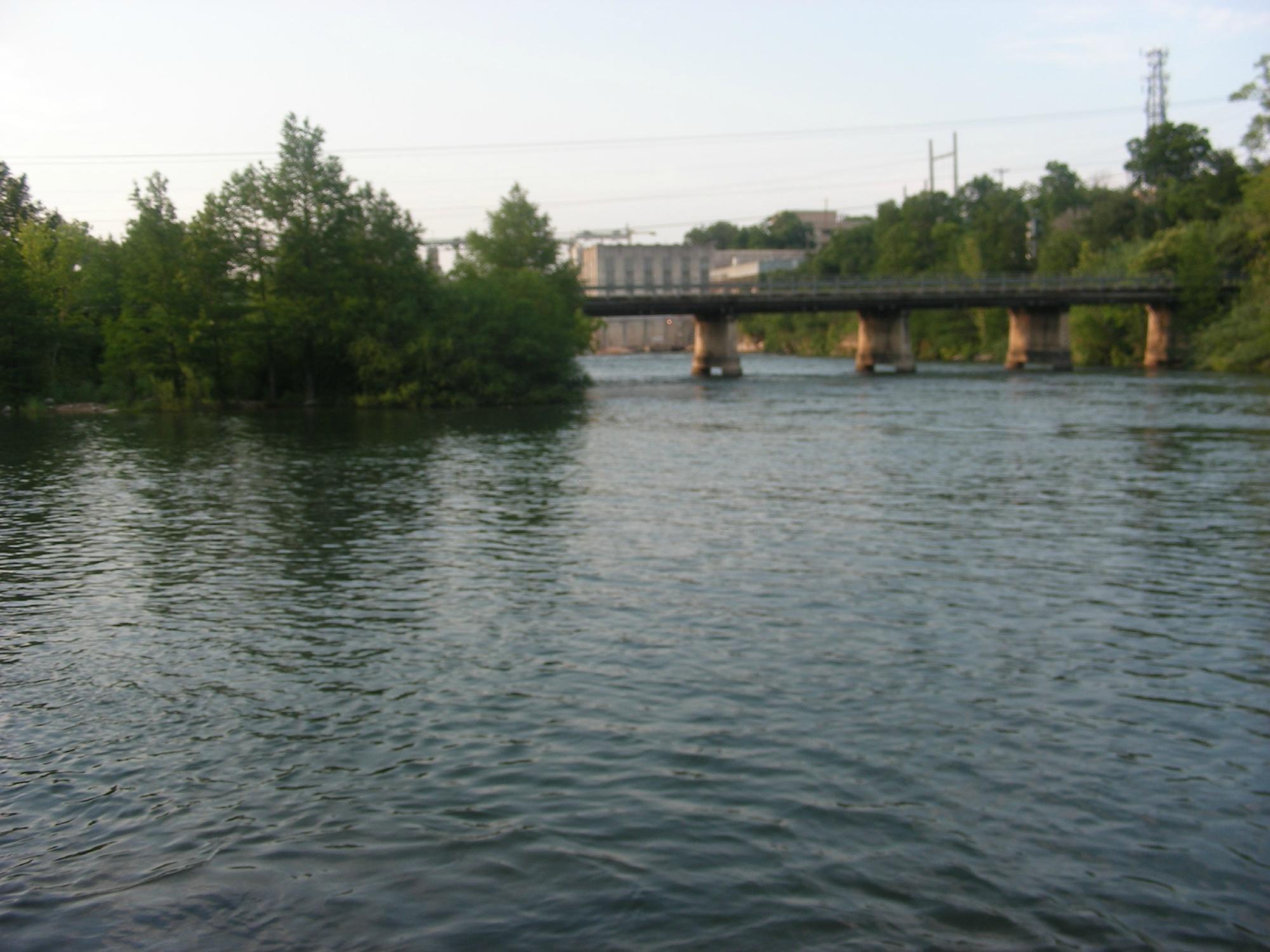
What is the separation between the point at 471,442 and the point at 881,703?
128 ft

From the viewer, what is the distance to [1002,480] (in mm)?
36031

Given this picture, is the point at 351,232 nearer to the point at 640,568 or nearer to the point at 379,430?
the point at 379,430

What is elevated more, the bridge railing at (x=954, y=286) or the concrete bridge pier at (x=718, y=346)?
the bridge railing at (x=954, y=286)

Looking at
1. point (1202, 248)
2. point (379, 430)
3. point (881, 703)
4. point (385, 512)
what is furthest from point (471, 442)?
point (1202, 248)

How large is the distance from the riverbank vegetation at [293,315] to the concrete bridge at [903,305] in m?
28.7

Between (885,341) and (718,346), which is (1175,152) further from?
(718,346)

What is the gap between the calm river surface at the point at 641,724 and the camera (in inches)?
380

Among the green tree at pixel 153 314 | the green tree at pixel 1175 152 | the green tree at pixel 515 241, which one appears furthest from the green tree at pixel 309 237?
the green tree at pixel 1175 152

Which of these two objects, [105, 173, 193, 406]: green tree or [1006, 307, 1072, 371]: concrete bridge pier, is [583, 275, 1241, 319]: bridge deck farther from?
[105, 173, 193, 406]: green tree

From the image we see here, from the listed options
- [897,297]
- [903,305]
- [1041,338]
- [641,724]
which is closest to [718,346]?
[897,297]

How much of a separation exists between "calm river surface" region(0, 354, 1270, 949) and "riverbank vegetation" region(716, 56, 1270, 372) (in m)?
83.5

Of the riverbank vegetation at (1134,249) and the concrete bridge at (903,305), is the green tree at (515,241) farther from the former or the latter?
the riverbank vegetation at (1134,249)

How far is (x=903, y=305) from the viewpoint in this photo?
4695 inches

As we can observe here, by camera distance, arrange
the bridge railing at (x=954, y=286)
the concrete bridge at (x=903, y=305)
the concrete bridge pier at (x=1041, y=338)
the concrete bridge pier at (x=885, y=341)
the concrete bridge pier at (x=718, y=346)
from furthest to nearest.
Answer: the concrete bridge pier at (x=885, y=341)
the concrete bridge pier at (x=718, y=346)
the concrete bridge pier at (x=1041, y=338)
the bridge railing at (x=954, y=286)
the concrete bridge at (x=903, y=305)
